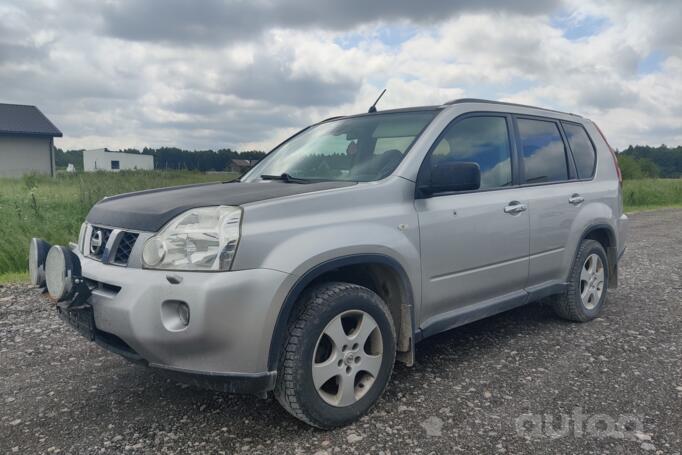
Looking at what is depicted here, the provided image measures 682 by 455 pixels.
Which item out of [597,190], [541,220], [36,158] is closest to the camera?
[541,220]

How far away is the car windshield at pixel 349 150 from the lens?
11.2ft

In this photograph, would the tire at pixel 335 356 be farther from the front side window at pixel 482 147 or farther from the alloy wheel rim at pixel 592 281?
the alloy wheel rim at pixel 592 281

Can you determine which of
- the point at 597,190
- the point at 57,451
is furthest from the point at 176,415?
the point at 597,190

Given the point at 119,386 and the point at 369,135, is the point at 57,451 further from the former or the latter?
the point at 369,135

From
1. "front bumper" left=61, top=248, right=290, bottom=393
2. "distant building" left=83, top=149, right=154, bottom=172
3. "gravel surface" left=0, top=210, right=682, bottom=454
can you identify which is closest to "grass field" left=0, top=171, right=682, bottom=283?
"gravel surface" left=0, top=210, right=682, bottom=454

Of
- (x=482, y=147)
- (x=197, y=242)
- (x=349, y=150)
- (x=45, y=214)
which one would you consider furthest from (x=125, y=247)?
(x=45, y=214)

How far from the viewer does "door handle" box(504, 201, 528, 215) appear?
12.5 feet

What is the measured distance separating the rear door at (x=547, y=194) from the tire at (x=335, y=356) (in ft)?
5.48

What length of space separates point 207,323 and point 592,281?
3.74 m

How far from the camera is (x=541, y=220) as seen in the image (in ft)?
13.5

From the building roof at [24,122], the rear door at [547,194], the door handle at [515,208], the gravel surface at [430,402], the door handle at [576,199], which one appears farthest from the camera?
the building roof at [24,122]

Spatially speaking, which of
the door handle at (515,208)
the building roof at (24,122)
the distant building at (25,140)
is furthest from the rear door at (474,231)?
the building roof at (24,122)

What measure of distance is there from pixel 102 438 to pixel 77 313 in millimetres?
658

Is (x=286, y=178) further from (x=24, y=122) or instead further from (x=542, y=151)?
(x=24, y=122)
